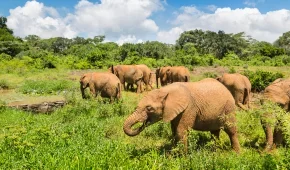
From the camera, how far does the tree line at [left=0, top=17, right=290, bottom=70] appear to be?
30.2 m

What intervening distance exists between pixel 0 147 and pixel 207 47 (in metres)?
44.4

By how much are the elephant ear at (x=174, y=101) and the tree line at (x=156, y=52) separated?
2216cm

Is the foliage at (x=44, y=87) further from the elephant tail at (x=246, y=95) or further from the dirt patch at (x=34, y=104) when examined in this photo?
the elephant tail at (x=246, y=95)

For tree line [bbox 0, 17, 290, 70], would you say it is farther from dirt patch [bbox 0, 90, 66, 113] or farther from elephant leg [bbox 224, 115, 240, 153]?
elephant leg [bbox 224, 115, 240, 153]

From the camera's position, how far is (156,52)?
38.6 m

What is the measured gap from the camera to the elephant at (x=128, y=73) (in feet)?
58.5

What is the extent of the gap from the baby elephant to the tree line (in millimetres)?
16137

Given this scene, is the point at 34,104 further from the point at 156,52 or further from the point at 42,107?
the point at 156,52

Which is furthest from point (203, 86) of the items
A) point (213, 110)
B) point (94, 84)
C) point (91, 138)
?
point (94, 84)

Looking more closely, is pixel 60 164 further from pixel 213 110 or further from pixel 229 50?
pixel 229 50

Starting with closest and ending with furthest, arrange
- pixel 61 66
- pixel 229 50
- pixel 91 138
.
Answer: pixel 91 138, pixel 61 66, pixel 229 50

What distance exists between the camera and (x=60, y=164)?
5.25 meters

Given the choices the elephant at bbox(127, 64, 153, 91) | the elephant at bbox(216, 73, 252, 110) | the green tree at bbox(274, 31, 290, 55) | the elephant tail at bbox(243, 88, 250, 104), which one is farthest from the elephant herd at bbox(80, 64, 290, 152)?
the green tree at bbox(274, 31, 290, 55)

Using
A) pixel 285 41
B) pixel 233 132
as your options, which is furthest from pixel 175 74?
pixel 285 41
